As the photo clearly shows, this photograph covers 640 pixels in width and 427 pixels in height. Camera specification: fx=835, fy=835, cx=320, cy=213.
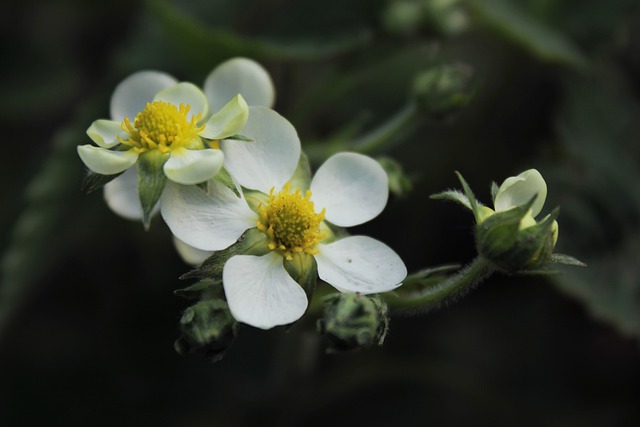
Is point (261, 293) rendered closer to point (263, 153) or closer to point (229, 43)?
point (263, 153)

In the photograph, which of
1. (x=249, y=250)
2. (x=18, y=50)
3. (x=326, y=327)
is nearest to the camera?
(x=326, y=327)

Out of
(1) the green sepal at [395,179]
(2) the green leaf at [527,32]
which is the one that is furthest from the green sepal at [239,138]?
(2) the green leaf at [527,32]

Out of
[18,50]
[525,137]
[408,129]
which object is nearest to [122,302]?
[18,50]

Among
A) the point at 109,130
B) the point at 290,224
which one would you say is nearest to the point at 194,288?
the point at 290,224

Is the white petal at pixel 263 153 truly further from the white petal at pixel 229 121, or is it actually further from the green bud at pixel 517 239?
the green bud at pixel 517 239

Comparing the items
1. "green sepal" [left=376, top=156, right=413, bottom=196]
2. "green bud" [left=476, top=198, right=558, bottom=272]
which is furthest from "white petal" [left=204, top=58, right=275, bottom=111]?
"green bud" [left=476, top=198, right=558, bottom=272]

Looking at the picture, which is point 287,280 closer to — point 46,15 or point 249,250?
point 249,250
